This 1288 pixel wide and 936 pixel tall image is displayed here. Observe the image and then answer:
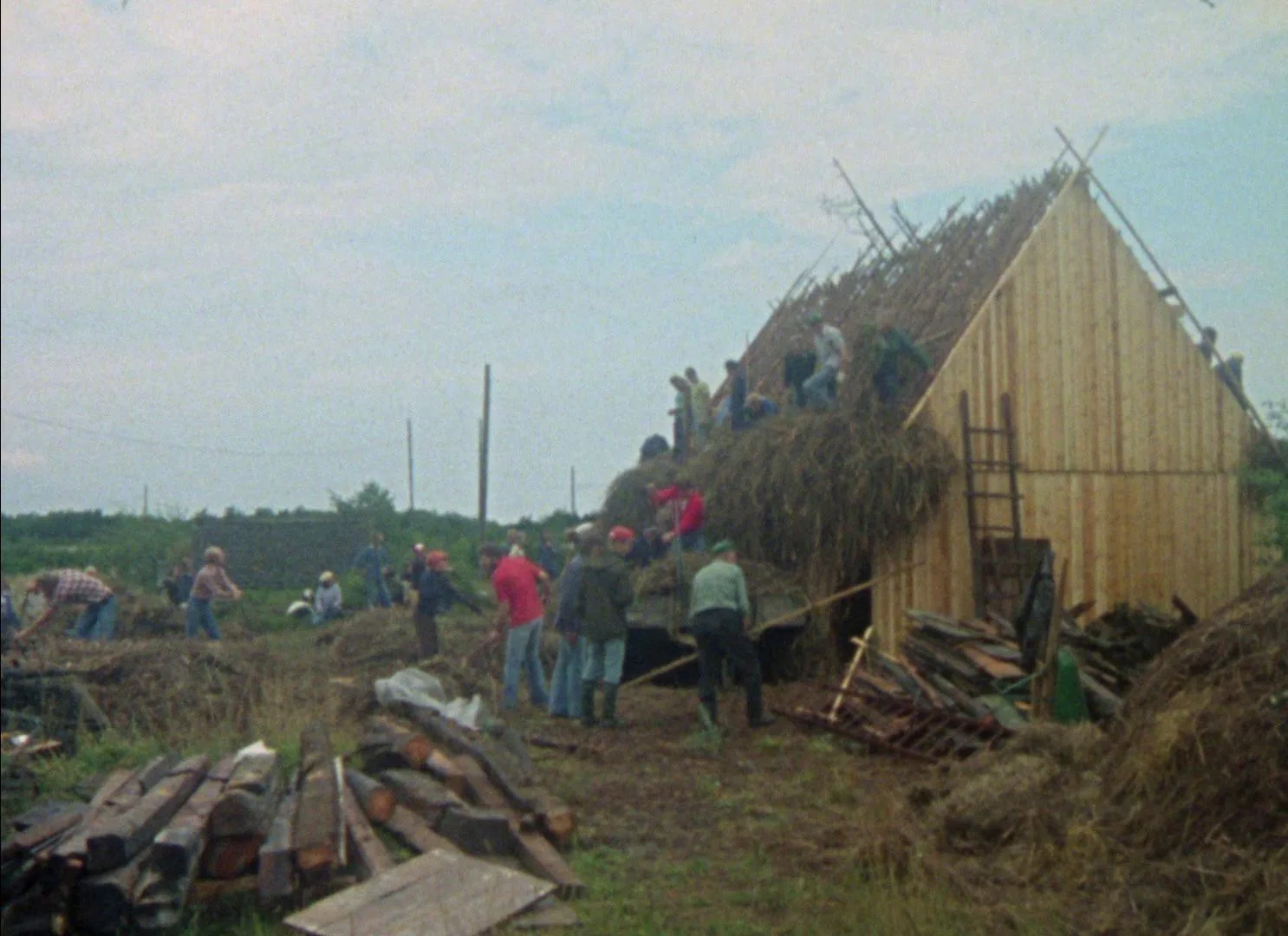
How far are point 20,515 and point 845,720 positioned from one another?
129 ft

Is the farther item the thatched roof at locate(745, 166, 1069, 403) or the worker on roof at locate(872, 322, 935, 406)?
the thatched roof at locate(745, 166, 1069, 403)

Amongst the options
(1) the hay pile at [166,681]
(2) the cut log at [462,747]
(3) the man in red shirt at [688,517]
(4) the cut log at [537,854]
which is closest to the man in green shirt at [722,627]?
(2) the cut log at [462,747]

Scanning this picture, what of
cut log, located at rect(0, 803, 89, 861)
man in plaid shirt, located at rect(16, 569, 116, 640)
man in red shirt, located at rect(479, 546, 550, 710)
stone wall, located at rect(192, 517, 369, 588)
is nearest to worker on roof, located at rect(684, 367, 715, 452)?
man in red shirt, located at rect(479, 546, 550, 710)

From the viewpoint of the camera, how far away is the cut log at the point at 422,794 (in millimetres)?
9812

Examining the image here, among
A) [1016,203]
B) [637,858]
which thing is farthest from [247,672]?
[1016,203]

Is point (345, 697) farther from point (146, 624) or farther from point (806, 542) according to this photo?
point (146, 624)

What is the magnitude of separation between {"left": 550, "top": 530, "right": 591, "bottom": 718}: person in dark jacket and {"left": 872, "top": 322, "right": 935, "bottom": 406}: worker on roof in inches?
183

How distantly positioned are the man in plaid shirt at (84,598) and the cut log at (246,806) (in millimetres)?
9180

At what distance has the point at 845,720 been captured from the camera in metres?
14.0

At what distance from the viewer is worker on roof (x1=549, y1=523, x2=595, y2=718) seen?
14.9 metres

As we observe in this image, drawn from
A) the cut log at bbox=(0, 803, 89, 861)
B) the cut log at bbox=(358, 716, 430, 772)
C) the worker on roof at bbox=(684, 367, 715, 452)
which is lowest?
the cut log at bbox=(0, 803, 89, 861)

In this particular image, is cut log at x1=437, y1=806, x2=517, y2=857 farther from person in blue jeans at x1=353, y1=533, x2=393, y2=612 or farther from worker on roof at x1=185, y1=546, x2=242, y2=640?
person in blue jeans at x1=353, y1=533, x2=393, y2=612

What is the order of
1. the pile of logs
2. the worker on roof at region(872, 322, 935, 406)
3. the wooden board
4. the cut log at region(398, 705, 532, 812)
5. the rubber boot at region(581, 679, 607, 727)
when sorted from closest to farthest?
the wooden board, the pile of logs, the cut log at region(398, 705, 532, 812), the rubber boot at region(581, 679, 607, 727), the worker on roof at region(872, 322, 935, 406)

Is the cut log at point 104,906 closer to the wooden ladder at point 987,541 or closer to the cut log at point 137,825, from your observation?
the cut log at point 137,825
